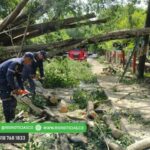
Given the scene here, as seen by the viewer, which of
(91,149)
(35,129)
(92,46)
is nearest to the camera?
(35,129)

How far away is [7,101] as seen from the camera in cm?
1075

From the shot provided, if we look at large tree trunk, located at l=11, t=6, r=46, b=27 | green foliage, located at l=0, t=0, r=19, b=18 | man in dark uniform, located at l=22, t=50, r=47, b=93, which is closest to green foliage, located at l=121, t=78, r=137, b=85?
large tree trunk, located at l=11, t=6, r=46, b=27

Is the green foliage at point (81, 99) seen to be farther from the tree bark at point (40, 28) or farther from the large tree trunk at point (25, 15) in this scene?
the large tree trunk at point (25, 15)

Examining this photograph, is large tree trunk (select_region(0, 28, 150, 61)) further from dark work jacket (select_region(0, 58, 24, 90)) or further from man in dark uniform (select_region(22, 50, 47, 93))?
dark work jacket (select_region(0, 58, 24, 90))

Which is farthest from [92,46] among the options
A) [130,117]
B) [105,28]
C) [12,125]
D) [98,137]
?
[12,125]

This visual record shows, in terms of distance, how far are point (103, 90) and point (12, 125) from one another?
502 inches

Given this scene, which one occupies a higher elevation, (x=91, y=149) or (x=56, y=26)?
(x=56, y=26)

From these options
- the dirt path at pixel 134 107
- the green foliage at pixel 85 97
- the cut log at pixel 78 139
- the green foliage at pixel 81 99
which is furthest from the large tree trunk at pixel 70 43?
the cut log at pixel 78 139

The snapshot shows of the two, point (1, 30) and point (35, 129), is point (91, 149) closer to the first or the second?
point (35, 129)

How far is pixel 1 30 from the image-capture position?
1780 cm

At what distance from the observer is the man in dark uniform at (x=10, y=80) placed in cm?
1023

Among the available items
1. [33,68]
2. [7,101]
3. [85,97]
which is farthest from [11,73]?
[85,97]

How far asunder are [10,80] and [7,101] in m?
0.80

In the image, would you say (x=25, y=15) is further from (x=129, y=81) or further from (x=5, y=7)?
(x=129, y=81)
